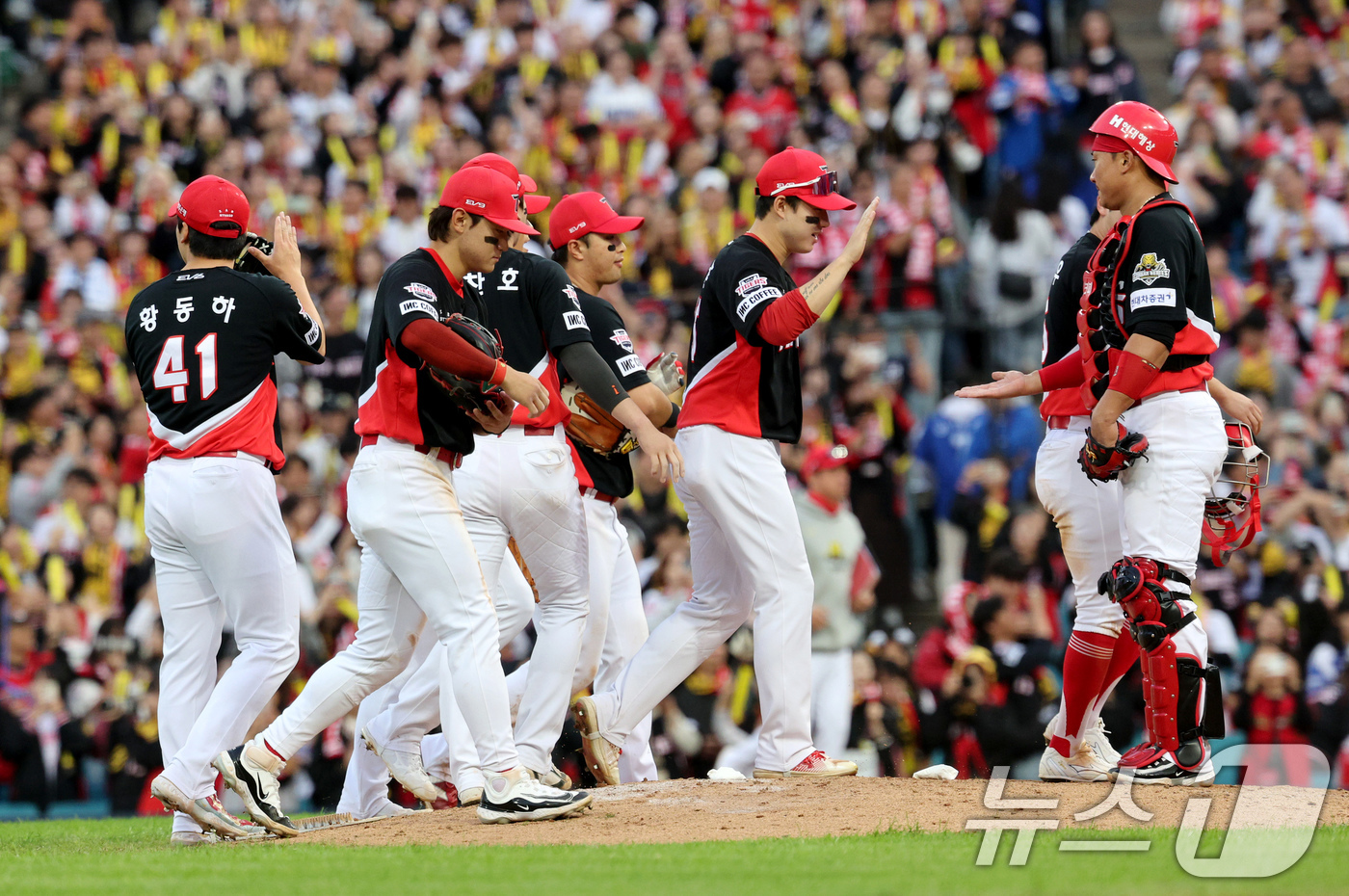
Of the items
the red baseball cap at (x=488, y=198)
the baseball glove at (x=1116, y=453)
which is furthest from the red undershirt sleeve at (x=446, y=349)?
the baseball glove at (x=1116, y=453)

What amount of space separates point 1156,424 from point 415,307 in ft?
10.7

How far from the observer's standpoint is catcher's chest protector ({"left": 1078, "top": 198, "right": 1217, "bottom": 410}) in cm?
735

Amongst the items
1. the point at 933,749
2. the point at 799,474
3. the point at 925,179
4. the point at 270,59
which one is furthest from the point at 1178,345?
the point at 270,59

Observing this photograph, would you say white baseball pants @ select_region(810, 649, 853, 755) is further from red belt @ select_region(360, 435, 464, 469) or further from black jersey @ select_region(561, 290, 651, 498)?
red belt @ select_region(360, 435, 464, 469)

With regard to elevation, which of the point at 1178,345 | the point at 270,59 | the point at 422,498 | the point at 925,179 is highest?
the point at 270,59

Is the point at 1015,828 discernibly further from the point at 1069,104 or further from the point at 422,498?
the point at 1069,104

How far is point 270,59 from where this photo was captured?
64.4ft

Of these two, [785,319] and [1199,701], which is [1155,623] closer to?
[1199,701]

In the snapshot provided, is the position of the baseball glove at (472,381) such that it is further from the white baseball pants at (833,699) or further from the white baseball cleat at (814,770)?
the white baseball pants at (833,699)

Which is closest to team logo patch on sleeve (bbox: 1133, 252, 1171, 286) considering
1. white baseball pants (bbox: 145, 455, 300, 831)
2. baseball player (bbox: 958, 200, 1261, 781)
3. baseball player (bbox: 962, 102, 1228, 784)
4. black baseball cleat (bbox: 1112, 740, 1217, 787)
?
baseball player (bbox: 962, 102, 1228, 784)

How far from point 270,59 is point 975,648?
476 inches

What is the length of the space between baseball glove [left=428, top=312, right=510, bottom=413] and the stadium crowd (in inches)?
126

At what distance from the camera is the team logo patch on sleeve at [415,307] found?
6.87 meters

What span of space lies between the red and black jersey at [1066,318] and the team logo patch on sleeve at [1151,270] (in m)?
0.63
